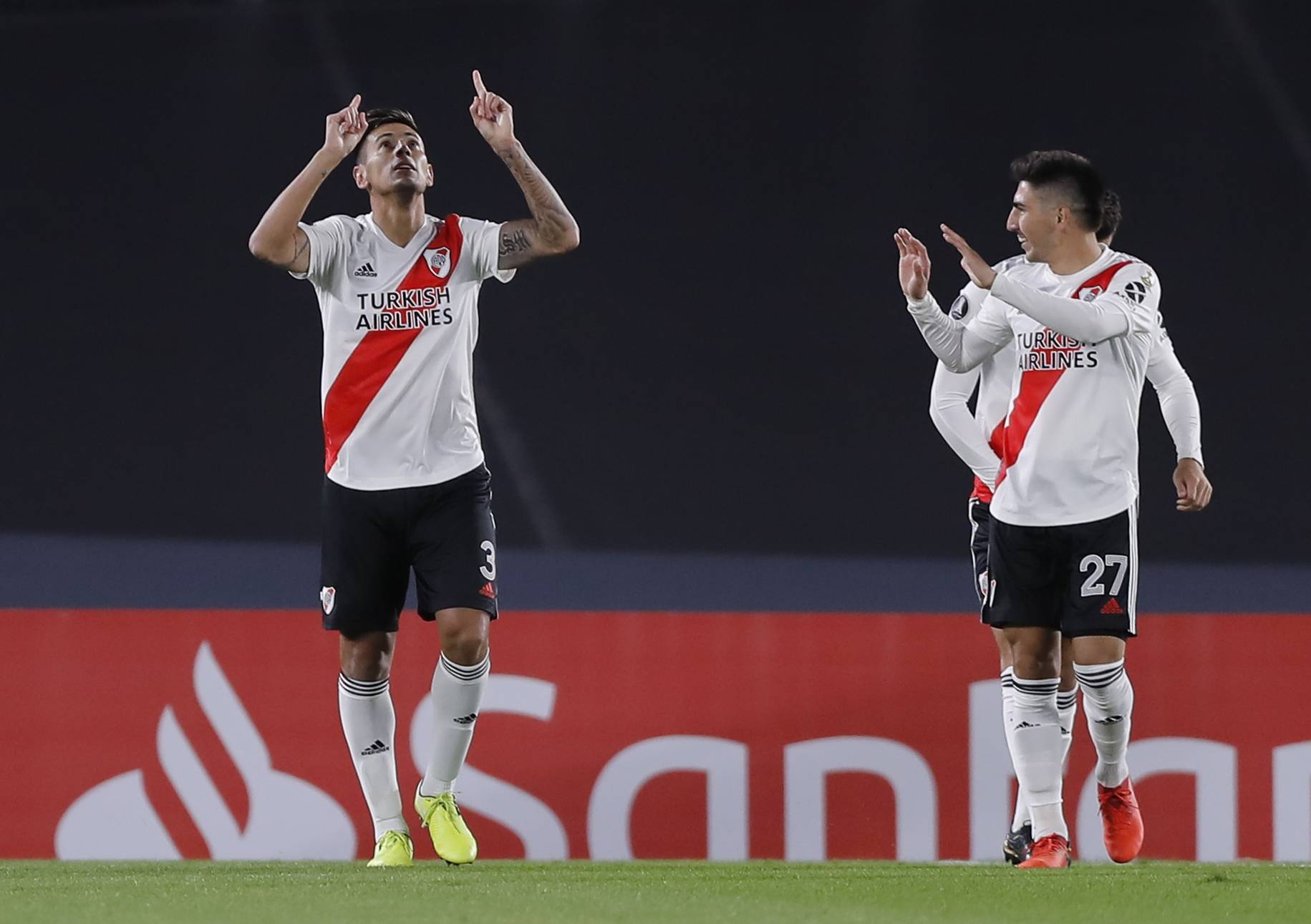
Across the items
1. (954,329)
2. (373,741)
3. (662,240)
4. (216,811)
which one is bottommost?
(216,811)

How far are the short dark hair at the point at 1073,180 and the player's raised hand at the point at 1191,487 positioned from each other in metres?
0.56

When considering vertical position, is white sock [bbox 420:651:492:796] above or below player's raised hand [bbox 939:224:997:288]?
below

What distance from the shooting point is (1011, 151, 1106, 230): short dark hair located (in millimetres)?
4020

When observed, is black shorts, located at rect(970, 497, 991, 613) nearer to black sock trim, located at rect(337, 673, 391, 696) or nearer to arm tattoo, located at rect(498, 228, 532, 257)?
arm tattoo, located at rect(498, 228, 532, 257)

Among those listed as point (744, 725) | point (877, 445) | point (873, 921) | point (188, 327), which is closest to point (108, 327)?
point (188, 327)

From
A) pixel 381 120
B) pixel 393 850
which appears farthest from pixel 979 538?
pixel 381 120

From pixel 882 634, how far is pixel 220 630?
184cm

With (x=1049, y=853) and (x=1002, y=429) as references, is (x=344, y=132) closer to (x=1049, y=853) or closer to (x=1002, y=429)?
(x=1002, y=429)

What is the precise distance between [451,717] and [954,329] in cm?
136

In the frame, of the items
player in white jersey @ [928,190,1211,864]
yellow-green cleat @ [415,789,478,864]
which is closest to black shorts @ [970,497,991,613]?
player in white jersey @ [928,190,1211,864]

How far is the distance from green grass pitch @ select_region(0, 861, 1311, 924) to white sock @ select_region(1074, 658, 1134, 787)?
13.8 inches

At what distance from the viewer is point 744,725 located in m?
5.33

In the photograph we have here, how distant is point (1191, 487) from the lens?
4.01m

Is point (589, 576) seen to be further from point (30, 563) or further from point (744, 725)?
point (744, 725)
